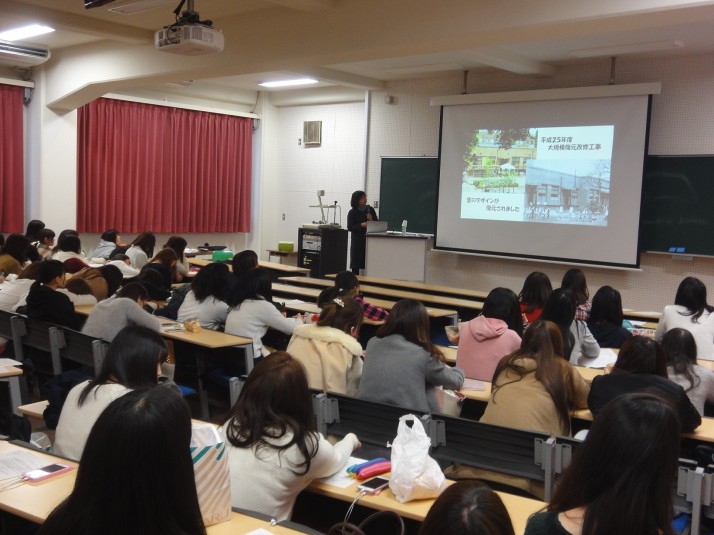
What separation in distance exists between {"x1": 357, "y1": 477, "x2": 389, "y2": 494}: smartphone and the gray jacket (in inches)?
35.7

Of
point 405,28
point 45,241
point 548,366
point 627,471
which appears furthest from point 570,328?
point 45,241

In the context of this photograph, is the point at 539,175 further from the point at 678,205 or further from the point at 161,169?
the point at 161,169

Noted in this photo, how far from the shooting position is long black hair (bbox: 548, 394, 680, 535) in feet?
5.53

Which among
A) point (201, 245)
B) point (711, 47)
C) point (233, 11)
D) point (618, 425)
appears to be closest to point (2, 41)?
point (233, 11)

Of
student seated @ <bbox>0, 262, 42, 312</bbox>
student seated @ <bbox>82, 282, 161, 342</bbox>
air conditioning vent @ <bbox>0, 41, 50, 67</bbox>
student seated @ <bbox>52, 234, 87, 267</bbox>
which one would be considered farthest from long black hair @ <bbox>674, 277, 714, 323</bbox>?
air conditioning vent @ <bbox>0, 41, 50, 67</bbox>

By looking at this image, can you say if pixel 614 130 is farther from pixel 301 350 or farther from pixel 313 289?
pixel 301 350

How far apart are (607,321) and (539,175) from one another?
4498 millimetres

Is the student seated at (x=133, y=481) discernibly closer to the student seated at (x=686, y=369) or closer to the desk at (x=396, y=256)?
the student seated at (x=686, y=369)

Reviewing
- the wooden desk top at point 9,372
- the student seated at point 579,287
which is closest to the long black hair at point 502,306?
the student seated at point 579,287

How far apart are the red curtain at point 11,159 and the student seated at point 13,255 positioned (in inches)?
106

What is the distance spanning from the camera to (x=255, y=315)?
5.37 metres

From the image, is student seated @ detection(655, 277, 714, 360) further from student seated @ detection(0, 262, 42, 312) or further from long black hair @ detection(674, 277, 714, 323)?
student seated @ detection(0, 262, 42, 312)

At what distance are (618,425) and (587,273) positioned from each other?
7.79 meters

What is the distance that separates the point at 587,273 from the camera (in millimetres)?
9211
